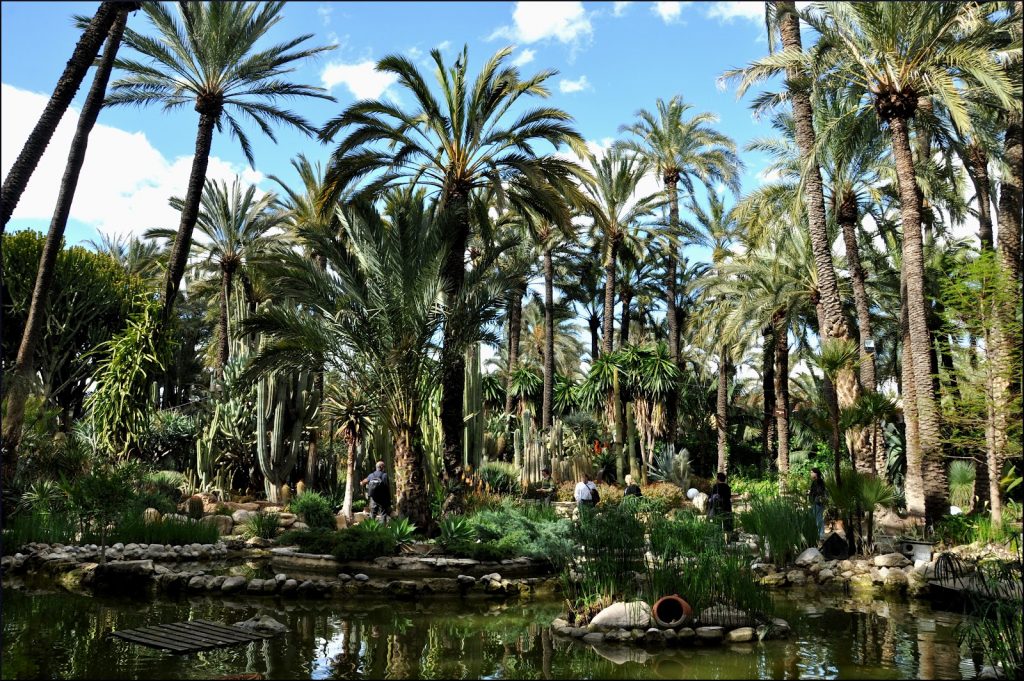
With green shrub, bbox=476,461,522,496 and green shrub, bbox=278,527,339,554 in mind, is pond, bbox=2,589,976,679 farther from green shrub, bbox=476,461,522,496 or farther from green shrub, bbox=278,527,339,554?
green shrub, bbox=476,461,522,496

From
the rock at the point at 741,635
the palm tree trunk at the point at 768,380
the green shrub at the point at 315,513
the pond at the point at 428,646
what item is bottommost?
the pond at the point at 428,646

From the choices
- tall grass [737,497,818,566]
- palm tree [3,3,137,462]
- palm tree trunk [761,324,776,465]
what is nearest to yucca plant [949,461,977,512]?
palm tree trunk [761,324,776,465]

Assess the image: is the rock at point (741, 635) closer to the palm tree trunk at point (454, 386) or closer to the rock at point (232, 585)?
the rock at point (232, 585)

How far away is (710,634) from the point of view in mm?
8656

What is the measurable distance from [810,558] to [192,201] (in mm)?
16370

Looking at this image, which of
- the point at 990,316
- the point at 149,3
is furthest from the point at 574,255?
the point at 990,316

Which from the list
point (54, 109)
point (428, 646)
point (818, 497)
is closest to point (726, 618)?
point (428, 646)

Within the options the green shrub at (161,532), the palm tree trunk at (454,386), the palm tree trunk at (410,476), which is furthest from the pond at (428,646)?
the palm tree trunk at (454,386)

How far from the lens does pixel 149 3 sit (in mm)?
20156

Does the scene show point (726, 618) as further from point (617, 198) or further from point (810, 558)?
point (617, 198)

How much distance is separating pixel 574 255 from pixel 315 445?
14.8 metres

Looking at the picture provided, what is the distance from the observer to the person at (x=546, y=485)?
22.8 metres

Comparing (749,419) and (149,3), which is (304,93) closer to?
(149,3)

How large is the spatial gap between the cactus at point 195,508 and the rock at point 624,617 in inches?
439
